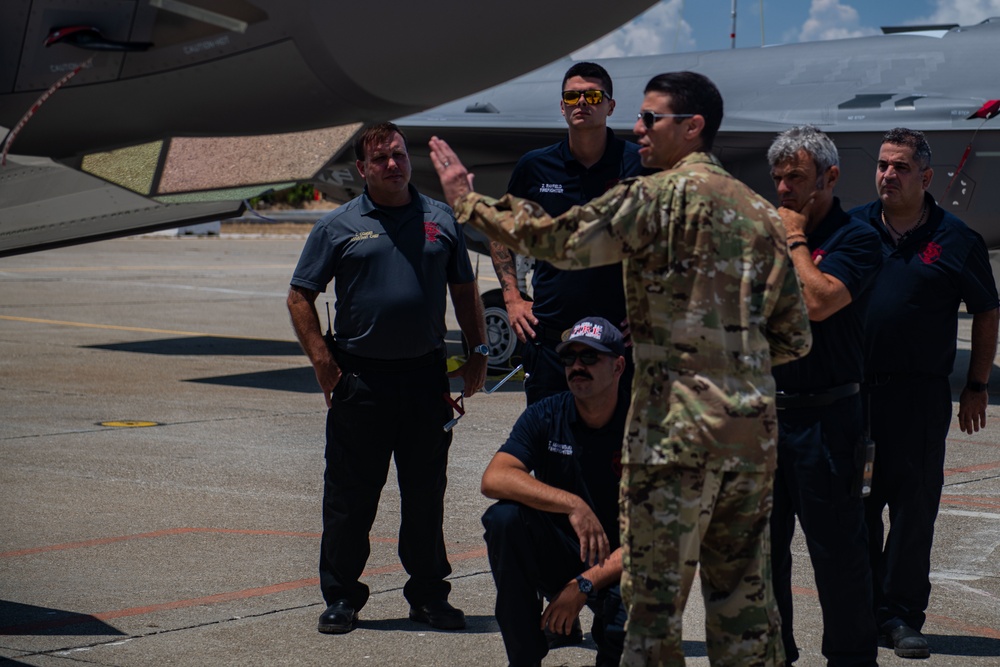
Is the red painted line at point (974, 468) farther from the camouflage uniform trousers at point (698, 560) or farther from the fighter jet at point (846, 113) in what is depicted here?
the camouflage uniform trousers at point (698, 560)

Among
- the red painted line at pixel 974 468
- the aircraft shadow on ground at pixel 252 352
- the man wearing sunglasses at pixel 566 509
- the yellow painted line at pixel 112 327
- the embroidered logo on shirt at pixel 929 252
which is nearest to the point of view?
the man wearing sunglasses at pixel 566 509

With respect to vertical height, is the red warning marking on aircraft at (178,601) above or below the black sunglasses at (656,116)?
below

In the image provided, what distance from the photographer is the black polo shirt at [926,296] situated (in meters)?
5.17

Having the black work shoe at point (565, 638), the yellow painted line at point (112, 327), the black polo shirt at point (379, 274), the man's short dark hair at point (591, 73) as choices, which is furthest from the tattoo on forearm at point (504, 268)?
the yellow painted line at point (112, 327)

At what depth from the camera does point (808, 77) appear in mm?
13594

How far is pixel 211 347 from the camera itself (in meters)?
14.9

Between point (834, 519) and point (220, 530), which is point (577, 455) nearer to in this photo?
point (834, 519)

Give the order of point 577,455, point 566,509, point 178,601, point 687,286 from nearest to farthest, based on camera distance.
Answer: point 687,286 → point 566,509 → point 577,455 → point 178,601

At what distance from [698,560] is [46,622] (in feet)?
9.03

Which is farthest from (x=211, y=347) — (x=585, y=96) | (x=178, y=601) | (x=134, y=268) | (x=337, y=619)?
(x=134, y=268)

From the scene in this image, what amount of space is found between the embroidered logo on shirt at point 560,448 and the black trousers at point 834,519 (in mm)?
730

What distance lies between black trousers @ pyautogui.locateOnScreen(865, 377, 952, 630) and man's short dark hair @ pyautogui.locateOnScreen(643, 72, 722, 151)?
6.15 ft

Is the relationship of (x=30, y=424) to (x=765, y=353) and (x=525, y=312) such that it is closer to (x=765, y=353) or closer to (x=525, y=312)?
(x=525, y=312)

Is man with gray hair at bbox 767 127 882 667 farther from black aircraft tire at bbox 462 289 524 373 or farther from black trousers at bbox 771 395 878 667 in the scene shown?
black aircraft tire at bbox 462 289 524 373
